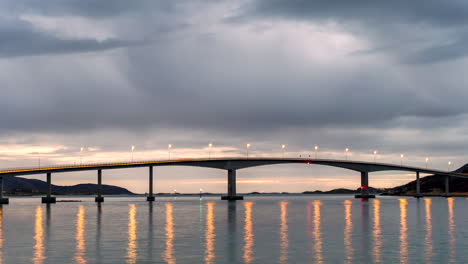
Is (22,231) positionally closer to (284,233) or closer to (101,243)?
(101,243)

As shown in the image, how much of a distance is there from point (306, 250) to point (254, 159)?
147538 millimetres

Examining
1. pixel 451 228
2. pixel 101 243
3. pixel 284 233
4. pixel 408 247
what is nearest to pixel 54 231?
pixel 101 243

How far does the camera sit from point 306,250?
41969mm

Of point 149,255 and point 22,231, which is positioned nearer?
point 149,255

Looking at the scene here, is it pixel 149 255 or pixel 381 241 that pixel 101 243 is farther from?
pixel 381 241

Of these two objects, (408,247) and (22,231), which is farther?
(22,231)

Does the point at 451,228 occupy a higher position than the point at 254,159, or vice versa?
the point at 254,159

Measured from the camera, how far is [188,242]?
47625mm

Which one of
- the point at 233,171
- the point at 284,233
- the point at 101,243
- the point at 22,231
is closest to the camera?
the point at 101,243

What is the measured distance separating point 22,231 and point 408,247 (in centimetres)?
3755

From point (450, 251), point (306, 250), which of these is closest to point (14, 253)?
point (306, 250)

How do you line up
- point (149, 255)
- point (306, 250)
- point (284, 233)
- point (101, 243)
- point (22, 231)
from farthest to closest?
point (22, 231)
point (284, 233)
point (101, 243)
point (306, 250)
point (149, 255)

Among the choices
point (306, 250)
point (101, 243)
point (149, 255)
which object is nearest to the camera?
point (149, 255)

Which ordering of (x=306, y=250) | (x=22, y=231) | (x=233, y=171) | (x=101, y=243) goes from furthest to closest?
(x=233, y=171) < (x=22, y=231) < (x=101, y=243) < (x=306, y=250)
